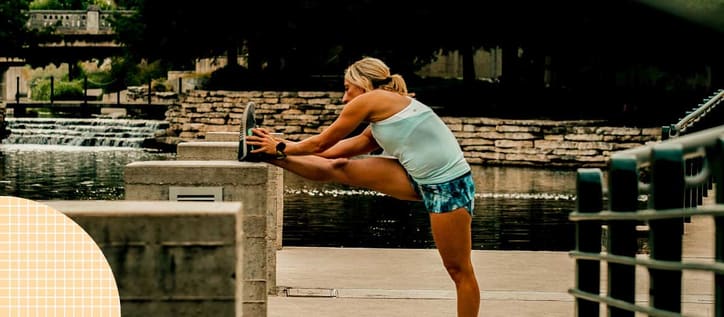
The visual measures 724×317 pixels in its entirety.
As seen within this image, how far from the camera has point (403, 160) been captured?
253 inches

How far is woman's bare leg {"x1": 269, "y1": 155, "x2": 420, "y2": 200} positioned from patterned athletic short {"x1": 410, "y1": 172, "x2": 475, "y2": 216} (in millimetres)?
185

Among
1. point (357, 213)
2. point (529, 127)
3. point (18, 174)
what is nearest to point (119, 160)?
point (18, 174)

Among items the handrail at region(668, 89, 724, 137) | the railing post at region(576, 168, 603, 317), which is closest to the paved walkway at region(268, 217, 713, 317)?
the handrail at region(668, 89, 724, 137)

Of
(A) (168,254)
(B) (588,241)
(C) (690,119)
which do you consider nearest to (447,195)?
(B) (588,241)

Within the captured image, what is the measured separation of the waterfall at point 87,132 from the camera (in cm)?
3966

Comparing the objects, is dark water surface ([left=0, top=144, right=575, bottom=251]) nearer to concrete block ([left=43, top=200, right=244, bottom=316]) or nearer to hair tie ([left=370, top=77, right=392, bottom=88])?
hair tie ([left=370, top=77, right=392, bottom=88])

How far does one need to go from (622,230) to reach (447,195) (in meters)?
2.43

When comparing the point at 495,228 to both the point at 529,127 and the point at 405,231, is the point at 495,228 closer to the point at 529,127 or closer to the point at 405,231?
the point at 405,231

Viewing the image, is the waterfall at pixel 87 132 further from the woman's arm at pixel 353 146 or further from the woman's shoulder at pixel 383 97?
the woman's shoulder at pixel 383 97

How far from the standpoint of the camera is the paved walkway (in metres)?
7.95

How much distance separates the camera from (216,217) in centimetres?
368

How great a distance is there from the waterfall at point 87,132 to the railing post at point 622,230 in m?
35.4

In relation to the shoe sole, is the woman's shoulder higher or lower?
higher

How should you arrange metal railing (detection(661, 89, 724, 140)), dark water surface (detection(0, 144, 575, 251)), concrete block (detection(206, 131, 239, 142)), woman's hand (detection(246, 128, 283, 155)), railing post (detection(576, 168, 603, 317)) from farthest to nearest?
dark water surface (detection(0, 144, 575, 251)) → metal railing (detection(661, 89, 724, 140)) → concrete block (detection(206, 131, 239, 142)) → woman's hand (detection(246, 128, 283, 155)) → railing post (detection(576, 168, 603, 317))
